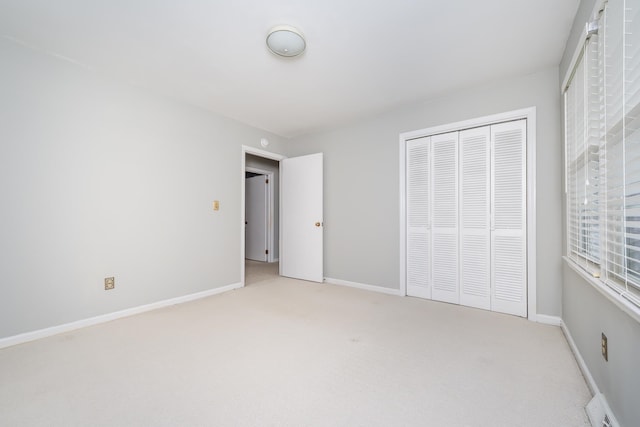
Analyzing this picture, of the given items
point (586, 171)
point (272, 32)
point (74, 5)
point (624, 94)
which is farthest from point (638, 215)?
point (74, 5)

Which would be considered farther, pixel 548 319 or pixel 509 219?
pixel 509 219

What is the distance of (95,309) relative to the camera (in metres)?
2.55

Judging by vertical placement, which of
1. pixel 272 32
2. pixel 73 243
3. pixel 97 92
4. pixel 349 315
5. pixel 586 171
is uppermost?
pixel 272 32

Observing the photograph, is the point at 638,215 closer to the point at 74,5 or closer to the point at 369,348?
the point at 369,348

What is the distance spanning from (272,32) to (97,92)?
194cm

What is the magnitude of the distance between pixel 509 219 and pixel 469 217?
371mm

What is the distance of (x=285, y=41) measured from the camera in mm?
2074

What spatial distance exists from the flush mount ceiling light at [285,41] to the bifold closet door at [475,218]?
208cm

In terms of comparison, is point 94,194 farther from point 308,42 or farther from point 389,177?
point 389,177

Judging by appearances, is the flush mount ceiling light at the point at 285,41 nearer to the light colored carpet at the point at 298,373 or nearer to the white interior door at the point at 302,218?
the white interior door at the point at 302,218

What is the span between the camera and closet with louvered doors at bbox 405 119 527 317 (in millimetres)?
2734

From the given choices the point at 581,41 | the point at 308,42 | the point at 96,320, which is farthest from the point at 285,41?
the point at 96,320

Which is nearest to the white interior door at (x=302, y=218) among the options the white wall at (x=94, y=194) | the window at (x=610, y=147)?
the white wall at (x=94, y=194)

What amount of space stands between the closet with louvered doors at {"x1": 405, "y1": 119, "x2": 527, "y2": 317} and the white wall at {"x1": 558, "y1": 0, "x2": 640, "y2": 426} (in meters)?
0.63
